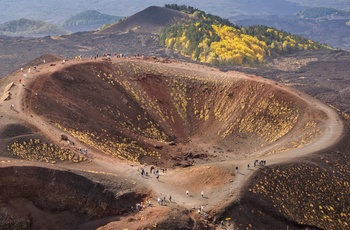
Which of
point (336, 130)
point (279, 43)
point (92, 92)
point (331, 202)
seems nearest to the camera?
point (331, 202)

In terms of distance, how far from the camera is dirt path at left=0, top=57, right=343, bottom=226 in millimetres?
49969

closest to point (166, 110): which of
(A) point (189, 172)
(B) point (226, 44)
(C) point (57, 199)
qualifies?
(A) point (189, 172)

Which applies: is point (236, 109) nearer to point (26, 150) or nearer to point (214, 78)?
point (214, 78)

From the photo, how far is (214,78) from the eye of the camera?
91.1m

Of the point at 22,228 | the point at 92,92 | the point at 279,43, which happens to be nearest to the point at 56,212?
the point at 22,228

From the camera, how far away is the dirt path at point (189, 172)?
164ft

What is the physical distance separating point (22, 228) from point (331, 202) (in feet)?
108

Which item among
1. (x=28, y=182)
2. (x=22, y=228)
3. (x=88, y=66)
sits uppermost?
(x=88, y=66)

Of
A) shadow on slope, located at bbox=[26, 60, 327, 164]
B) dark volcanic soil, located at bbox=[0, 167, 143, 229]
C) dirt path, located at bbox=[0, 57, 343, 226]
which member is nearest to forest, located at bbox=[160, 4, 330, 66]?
shadow on slope, located at bbox=[26, 60, 327, 164]

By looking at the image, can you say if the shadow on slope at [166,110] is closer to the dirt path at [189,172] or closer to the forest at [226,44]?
the dirt path at [189,172]

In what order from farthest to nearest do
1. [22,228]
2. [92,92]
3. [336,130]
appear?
[92,92] < [336,130] < [22,228]

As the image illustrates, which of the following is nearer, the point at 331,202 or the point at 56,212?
the point at 56,212

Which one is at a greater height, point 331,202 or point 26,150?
point 26,150

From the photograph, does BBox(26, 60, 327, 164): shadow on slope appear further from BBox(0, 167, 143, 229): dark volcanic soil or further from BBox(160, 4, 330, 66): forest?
BBox(160, 4, 330, 66): forest
